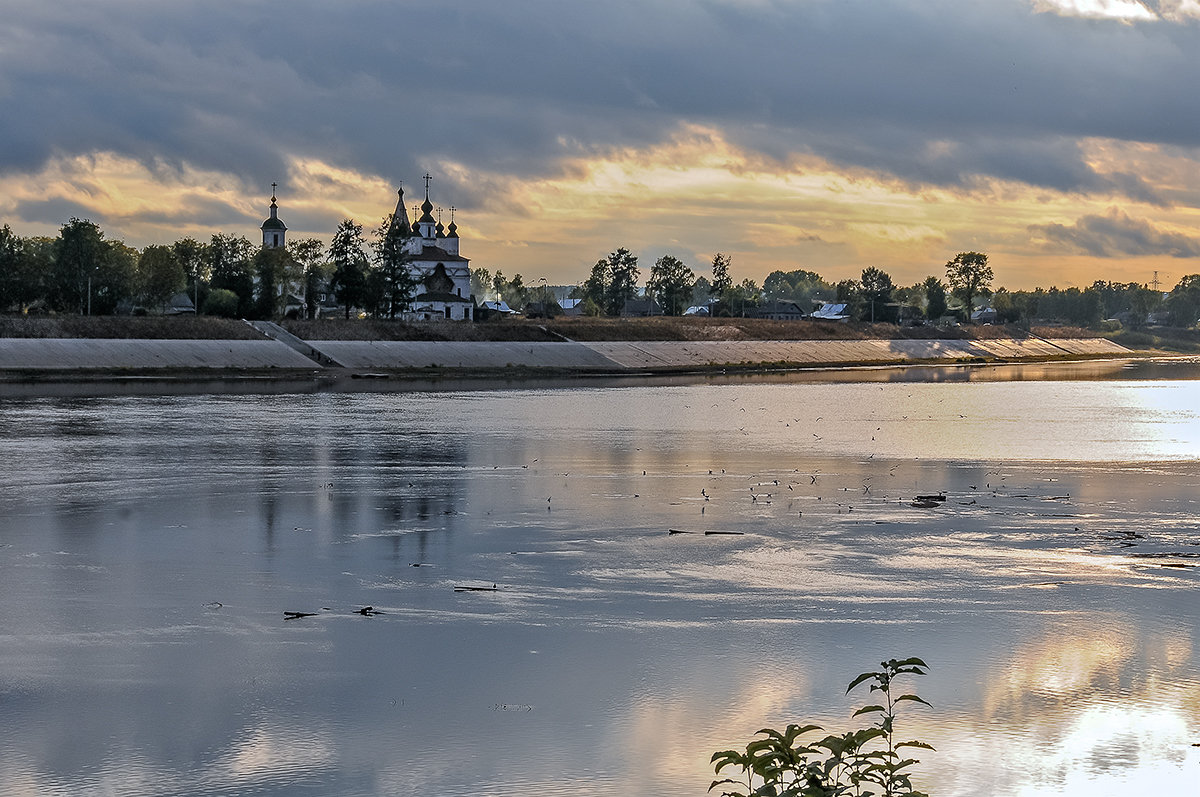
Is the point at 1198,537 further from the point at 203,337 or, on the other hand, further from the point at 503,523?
the point at 203,337

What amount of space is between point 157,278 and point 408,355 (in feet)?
110

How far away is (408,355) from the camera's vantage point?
120875mm

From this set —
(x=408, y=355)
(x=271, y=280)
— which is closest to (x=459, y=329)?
(x=408, y=355)

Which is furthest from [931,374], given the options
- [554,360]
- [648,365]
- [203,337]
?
[203,337]

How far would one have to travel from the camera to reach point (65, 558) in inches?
918

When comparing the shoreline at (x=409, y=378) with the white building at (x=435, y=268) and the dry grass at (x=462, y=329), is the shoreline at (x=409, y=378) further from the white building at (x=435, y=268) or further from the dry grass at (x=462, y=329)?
the white building at (x=435, y=268)

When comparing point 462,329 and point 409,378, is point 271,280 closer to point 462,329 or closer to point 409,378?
point 462,329

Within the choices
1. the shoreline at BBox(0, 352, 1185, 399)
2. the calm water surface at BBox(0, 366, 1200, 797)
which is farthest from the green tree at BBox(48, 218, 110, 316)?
the calm water surface at BBox(0, 366, 1200, 797)

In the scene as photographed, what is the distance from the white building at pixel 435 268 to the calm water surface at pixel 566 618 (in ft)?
396

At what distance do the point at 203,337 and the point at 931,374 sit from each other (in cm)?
6983

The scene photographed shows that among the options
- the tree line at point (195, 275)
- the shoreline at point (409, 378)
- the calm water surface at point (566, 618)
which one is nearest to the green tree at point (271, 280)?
the tree line at point (195, 275)

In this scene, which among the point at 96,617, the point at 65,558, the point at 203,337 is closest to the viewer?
the point at 96,617

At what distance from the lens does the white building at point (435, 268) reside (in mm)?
166125

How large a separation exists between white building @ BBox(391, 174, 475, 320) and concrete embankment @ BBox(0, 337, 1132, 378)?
95.5 ft
